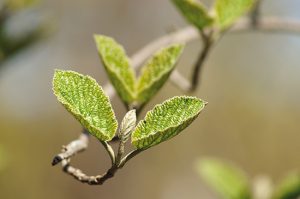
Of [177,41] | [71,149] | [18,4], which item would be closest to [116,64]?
[71,149]

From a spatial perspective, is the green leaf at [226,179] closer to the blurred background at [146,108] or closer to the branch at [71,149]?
the branch at [71,149]

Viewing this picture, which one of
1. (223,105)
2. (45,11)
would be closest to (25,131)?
(223,105)

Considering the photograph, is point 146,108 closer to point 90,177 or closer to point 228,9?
point 228,9

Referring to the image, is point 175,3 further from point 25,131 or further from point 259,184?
point 25,131

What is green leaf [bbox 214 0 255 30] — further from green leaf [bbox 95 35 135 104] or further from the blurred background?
the blurred background

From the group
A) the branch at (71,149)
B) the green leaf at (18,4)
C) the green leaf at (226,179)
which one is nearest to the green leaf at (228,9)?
the branch at (71,149)

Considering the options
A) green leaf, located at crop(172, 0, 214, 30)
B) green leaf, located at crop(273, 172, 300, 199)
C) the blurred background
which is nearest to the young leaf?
green leaf, located at crop(172, 0, 214, 30)
